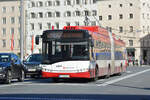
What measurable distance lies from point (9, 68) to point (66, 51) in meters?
2.83

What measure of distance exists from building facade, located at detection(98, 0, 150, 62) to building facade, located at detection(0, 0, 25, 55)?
56.2ft

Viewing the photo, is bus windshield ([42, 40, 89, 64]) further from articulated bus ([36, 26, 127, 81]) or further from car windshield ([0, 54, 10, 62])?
car windshield ([0, 54, 10, 62])

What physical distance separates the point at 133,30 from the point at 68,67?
74.7 meters

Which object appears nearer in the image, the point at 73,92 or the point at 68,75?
the point at 73,92

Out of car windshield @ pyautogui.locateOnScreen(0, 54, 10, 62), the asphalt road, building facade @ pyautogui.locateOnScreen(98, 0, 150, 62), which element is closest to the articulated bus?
the asphalt road

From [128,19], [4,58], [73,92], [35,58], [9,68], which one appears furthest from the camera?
[128,19]

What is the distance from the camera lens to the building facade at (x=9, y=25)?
10219 centimetres

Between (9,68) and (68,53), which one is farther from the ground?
(68,53)

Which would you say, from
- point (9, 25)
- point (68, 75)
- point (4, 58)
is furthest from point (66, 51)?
point (9, 25)

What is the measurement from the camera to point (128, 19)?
97312 millimetres

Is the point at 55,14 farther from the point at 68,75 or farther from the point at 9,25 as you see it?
the point at 68,75

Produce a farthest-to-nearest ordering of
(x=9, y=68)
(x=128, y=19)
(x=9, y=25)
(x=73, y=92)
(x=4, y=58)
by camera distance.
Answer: (x=9, y=25) → (x=128, y=19) → (x=4, y=58) → (x=9, y=68) → (x=73, y=92)

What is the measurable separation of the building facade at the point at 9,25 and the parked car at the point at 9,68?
3014 inches

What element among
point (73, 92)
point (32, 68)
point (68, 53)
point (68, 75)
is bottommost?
point (73, 92)
